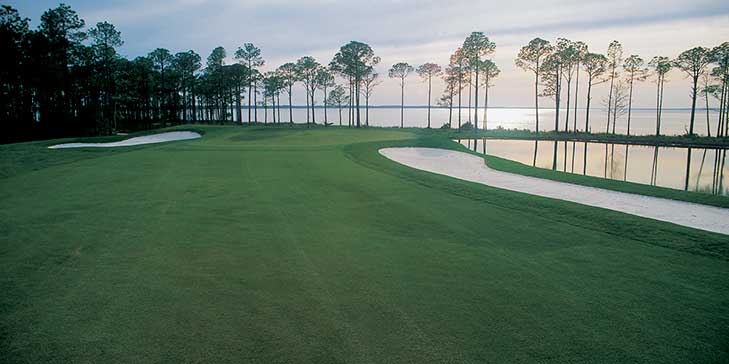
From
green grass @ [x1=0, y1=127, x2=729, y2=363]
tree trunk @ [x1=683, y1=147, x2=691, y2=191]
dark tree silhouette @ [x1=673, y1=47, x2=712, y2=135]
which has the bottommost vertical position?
tree trunk @ [x1=683, y1=147, x2=691, y2=191]

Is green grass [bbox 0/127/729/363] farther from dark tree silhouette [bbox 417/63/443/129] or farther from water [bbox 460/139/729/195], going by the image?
dark tree silhouette [bbox 417/63/443/129]

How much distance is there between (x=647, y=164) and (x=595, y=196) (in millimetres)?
23284

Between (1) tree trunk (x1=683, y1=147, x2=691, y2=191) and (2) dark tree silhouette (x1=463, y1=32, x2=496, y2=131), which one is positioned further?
(2) dark tree silhouette (x1=463, y1=32, x2=496, y2=131)

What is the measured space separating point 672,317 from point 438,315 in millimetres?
2689

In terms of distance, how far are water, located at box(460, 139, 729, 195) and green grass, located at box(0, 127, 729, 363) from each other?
17.5 m

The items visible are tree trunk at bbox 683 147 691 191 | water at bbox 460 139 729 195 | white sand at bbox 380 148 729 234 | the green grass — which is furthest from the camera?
water at bbox 460 139 729 195

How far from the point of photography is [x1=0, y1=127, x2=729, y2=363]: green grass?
4.10 m

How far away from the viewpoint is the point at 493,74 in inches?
2501

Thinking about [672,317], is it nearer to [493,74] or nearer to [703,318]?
[703,318]

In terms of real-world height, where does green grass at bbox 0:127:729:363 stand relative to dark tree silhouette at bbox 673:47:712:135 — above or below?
below

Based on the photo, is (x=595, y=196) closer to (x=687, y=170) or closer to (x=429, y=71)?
(x=687, y=170)

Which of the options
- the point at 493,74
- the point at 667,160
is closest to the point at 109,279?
A: the point at 667,160

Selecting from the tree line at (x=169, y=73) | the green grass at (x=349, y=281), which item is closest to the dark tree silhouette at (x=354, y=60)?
the tree line at (x=169, y=73)

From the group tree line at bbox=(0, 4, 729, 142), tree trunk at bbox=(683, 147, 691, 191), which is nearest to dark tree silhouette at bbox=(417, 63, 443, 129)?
tree line at bbox=(0, 4, 729, 142)
